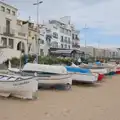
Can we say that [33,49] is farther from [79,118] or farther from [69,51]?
[79,118]

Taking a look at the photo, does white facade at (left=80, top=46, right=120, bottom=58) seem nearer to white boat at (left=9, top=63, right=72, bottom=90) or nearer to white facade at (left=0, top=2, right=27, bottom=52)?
white facade at (left=0, top=2, right=27, bottom=52)

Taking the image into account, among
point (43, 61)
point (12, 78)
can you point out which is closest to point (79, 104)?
point (12, 78)

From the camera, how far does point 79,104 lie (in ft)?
47.0

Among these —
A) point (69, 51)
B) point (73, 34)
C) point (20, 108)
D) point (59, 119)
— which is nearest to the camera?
point (59, 119)

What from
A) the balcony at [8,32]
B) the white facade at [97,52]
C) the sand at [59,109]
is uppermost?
the balcony at [8,32]

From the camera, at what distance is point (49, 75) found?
1948cm

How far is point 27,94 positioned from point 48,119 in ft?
13.2

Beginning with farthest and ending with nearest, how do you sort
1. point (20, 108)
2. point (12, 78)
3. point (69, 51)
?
point (69, 51) → point (12, 78) → point (20, 108)

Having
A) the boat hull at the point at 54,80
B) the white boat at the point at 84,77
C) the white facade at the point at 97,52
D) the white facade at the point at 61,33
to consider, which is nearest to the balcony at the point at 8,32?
the white facade at the point at 61,33

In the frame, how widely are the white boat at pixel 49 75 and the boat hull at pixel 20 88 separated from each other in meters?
3.61

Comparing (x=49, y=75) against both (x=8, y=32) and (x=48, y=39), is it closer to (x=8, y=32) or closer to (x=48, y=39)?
(x=8, y=32)

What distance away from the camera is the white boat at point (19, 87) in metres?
14.7

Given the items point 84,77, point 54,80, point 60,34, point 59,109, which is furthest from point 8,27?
point 60,34

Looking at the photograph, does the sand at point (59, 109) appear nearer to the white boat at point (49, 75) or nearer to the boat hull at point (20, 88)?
the boat hull at point (20, 88)
